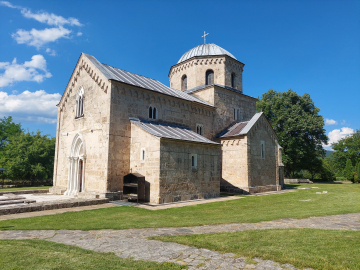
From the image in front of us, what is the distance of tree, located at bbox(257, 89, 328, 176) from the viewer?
3747 cm

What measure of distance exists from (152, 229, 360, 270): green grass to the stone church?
8.36 m

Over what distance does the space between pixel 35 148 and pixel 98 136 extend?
20459mm

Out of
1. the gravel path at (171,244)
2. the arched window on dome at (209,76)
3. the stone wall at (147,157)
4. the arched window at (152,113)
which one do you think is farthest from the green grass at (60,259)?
the arched window on dome at (209,76)

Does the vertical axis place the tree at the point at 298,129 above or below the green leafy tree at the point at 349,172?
above

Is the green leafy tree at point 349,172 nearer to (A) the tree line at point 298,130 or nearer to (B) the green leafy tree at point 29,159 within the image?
(A) the tree line at point 298,130

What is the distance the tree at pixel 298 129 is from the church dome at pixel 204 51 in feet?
54.5

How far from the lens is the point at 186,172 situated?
1675 centimetres

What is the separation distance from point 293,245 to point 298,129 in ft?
114

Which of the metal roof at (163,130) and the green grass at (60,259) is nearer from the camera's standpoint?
the green grass at (60,259)

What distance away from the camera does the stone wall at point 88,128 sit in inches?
674

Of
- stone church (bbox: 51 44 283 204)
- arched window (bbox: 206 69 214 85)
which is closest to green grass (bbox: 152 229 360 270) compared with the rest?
stone church (bbox: 51 44 283 204)

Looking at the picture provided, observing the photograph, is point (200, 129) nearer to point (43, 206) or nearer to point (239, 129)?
point (239, 129)

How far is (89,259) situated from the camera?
556 cm

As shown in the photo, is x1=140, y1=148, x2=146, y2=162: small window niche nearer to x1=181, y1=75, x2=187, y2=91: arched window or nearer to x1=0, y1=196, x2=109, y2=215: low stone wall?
Result: x1=0, y1=196, x2=109, y2=215: low stone wall
